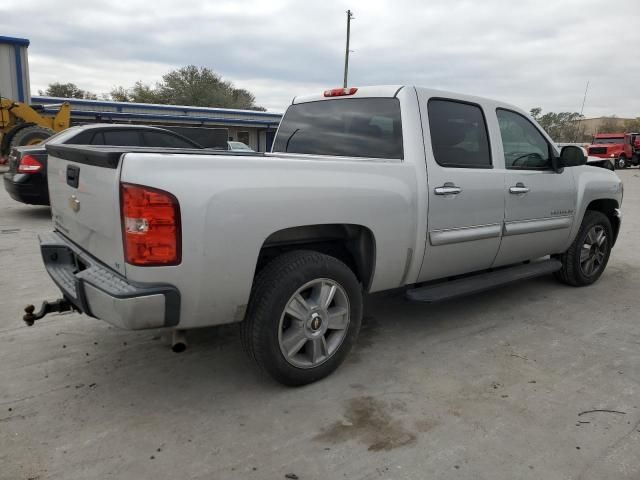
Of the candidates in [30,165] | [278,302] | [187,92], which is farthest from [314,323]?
[187,92]

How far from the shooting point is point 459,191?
11.5 ft

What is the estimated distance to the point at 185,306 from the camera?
2.41 meters

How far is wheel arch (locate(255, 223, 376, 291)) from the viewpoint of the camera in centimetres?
285

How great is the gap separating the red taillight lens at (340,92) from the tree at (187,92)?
47.4 meters

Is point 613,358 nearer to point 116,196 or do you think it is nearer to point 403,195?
point 403,195

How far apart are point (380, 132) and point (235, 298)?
177 centimetres

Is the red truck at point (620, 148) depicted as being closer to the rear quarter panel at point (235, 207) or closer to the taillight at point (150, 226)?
the rear quarter panel at point (235, 207)

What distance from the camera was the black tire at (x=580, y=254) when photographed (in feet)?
16.3

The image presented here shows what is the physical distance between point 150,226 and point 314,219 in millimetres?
918

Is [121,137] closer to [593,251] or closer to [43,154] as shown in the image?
[43,154]

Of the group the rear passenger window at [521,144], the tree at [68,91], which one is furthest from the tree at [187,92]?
the rear passenger window at [521,144]

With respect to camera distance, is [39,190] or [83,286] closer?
[83,286]

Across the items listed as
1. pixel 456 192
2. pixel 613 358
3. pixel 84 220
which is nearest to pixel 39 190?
pixel 84 220

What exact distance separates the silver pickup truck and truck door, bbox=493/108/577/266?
0.05ft
